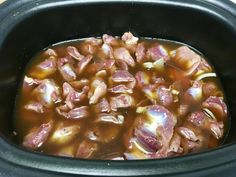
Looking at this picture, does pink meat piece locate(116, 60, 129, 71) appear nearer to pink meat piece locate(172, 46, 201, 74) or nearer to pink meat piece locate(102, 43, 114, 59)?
pink meat piece locate(102, 43, 114, 59)

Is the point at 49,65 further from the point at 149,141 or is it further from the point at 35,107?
the point at 149,141

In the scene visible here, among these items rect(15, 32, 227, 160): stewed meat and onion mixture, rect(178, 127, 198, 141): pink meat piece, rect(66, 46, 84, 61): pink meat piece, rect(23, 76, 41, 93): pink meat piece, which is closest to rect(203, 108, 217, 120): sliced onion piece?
rect(15, 32, 227, 160): stewed meat and onion mixture

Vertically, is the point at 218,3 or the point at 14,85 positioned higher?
the point at 218,3

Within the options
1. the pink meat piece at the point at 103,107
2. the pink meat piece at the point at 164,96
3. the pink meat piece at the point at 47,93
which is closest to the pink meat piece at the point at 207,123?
the pink meat piece at the point at 164,96

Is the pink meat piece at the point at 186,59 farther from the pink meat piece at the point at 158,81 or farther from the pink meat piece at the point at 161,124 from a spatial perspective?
the pink meat piece at the point at 161,124

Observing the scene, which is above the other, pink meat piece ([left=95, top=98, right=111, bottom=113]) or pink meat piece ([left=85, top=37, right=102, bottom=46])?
pink meat piece ([left=85, top=37, right=102, bottom=46])

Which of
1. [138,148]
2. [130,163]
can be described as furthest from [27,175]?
[138,148]

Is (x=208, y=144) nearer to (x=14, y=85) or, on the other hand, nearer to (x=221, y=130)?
(x=221, y=130)
